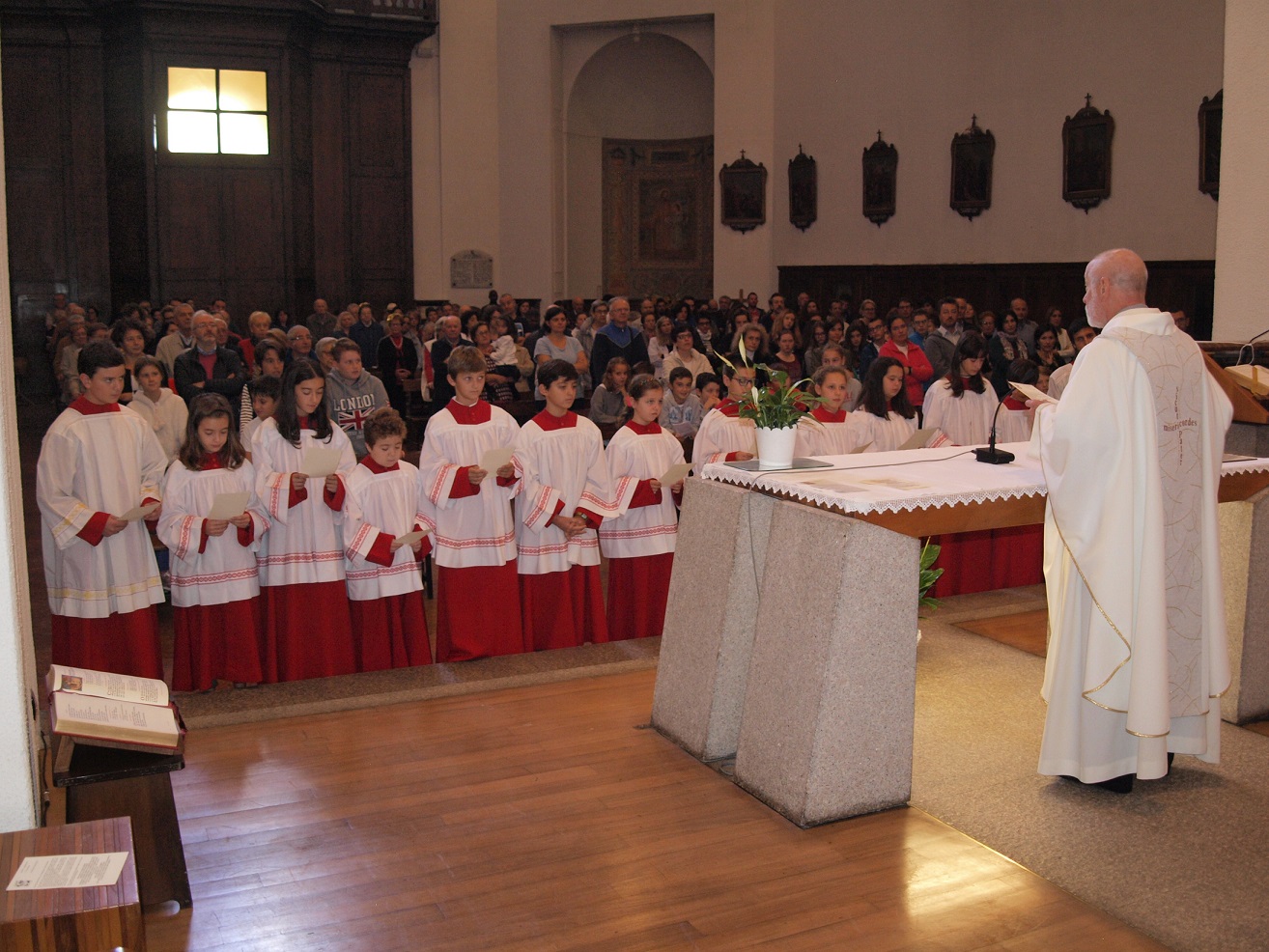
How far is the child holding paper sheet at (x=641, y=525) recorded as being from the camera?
6332 mm

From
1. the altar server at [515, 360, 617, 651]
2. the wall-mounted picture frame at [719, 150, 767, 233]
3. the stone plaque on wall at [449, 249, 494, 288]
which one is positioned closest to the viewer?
the altar server at [515, 360, 617, 651]

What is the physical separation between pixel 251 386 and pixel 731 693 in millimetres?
3269

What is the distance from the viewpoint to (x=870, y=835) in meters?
3.73

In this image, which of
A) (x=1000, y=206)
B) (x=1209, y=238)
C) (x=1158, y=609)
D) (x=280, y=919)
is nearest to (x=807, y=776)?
(x=1158, y=609)

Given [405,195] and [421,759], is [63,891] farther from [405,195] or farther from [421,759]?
[405,195]

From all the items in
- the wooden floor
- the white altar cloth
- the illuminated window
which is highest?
the illuminated window

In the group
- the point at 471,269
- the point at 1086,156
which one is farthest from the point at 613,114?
the point at 1086,156

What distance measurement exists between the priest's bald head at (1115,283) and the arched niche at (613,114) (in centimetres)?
1703

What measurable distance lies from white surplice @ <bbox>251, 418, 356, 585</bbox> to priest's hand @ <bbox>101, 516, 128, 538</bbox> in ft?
2.16

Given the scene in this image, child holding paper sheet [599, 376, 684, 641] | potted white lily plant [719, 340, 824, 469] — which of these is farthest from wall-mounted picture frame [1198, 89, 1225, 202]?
potted white lily plant [719, 340, 824, 469]

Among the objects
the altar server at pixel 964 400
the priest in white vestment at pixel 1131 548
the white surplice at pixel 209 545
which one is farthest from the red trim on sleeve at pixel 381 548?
the altar server at pixel 964 400

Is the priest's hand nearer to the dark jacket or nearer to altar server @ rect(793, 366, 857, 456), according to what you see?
the dark jacket

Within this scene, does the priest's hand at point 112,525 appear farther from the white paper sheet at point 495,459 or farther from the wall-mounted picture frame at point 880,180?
the wall-mounted picture frame at point 880,180

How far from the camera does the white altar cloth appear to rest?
12.9 feet
